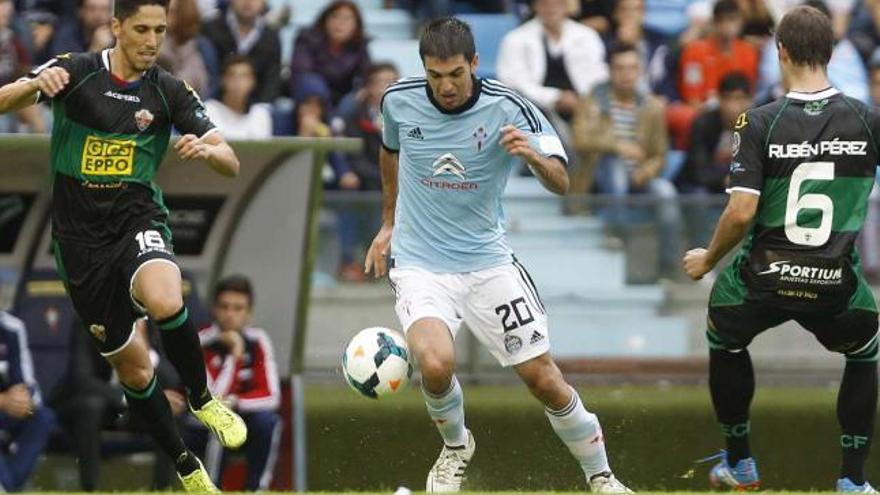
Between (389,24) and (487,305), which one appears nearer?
(487,305)

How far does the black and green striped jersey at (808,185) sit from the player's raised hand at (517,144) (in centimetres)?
104

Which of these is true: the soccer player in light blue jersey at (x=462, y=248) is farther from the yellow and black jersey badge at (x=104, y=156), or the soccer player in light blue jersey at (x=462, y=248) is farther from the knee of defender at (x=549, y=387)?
the yellow and black jersey badge at (x=104, y=156)

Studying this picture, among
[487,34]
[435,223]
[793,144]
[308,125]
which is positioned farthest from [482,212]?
[487,34]

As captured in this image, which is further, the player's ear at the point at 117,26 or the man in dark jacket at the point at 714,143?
the man in dark jacket at the point at 714,143

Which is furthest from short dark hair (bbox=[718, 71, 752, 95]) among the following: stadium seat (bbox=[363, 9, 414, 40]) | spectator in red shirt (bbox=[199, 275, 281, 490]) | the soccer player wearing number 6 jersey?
the soccer player wearing number 6 jersey

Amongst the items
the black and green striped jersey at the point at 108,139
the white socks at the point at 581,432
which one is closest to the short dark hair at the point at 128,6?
the black and green striped jersey at the point at 108,139

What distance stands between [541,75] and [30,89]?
6769 millimetres

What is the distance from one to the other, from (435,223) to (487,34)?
23.7 ft

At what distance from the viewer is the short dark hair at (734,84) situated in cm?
1664

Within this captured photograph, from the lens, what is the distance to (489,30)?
18.1 meters

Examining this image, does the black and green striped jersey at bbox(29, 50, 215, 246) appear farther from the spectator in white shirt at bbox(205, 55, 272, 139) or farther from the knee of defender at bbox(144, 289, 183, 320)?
the spectator in white shirt at bbox(205, 55, 272, 139)

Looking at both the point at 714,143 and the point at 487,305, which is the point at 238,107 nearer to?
the point at 714,143

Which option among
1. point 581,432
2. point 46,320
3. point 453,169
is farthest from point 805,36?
point 46,320

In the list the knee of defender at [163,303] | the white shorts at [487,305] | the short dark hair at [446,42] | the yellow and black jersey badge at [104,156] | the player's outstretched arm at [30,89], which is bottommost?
the white shorts at [487,305]
